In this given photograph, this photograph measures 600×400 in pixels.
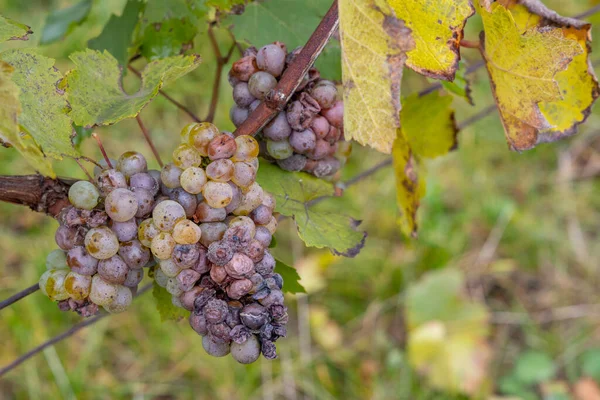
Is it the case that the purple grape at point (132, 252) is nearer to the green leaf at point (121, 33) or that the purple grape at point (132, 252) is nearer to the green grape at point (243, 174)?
the green grape at point (243, 174)

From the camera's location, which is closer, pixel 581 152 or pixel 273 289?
pixel 273 289

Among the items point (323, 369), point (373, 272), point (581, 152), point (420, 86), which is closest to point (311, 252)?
point (373, 272)

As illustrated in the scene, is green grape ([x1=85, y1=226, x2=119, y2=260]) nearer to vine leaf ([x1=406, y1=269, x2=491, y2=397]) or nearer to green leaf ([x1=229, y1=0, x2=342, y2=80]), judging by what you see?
green leaf ([x1=229, y1=0, x2=342, y2=80])

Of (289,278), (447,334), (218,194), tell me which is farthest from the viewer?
(447,334)

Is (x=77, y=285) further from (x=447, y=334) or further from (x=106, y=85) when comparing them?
(x=447, y=334)

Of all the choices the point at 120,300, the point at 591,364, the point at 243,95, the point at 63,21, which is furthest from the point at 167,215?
the point at 591,364

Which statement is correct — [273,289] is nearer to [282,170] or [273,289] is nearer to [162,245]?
[162,245]
